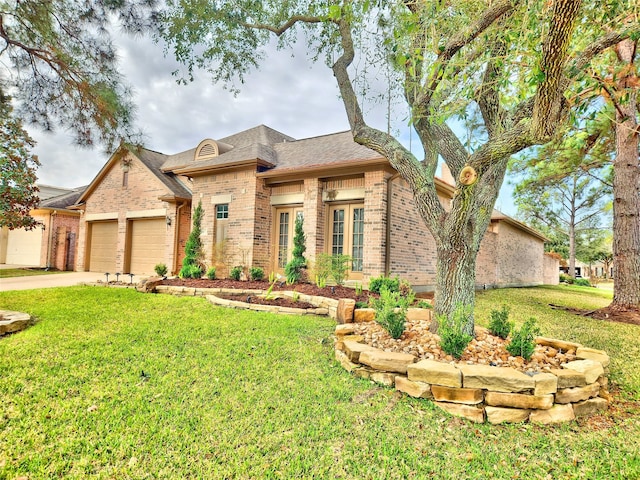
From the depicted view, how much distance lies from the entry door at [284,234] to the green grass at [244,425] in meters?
6.24

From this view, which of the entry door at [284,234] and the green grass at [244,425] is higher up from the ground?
the entry door at [284,234]

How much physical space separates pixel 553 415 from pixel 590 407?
478 mm

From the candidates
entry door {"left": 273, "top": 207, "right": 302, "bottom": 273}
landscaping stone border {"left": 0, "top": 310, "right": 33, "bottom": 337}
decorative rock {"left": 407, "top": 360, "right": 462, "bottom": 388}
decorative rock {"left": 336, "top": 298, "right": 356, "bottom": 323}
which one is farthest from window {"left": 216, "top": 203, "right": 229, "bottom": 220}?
decorative rock {"left": 407, "top": 360, "right": 462, "bottom": 388}

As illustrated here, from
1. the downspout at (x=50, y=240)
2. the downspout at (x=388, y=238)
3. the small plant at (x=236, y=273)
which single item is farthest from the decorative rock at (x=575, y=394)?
the downspout at (x=50, y=240)

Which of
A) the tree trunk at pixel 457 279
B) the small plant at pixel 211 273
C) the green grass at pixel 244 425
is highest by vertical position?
the tree trunk at pixel 457 279

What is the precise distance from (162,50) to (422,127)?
4802 millimetres

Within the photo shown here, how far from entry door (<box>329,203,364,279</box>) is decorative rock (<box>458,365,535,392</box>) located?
6385 mm

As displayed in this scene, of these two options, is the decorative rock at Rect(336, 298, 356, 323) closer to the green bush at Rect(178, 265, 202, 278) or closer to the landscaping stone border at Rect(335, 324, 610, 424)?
the landscaping stone border at Rect(335, 324, 610, 424)

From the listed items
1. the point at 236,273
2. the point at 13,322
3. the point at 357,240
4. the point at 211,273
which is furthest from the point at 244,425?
the point at 211,273

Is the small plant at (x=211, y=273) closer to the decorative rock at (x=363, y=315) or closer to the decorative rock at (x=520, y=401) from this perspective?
the decorative rock at (x=363, y=315)

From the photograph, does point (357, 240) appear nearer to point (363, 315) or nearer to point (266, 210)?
point (266, 210)

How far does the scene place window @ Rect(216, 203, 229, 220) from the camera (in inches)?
449

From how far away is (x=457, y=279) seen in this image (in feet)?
13.8

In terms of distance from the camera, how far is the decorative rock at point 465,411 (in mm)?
2926
